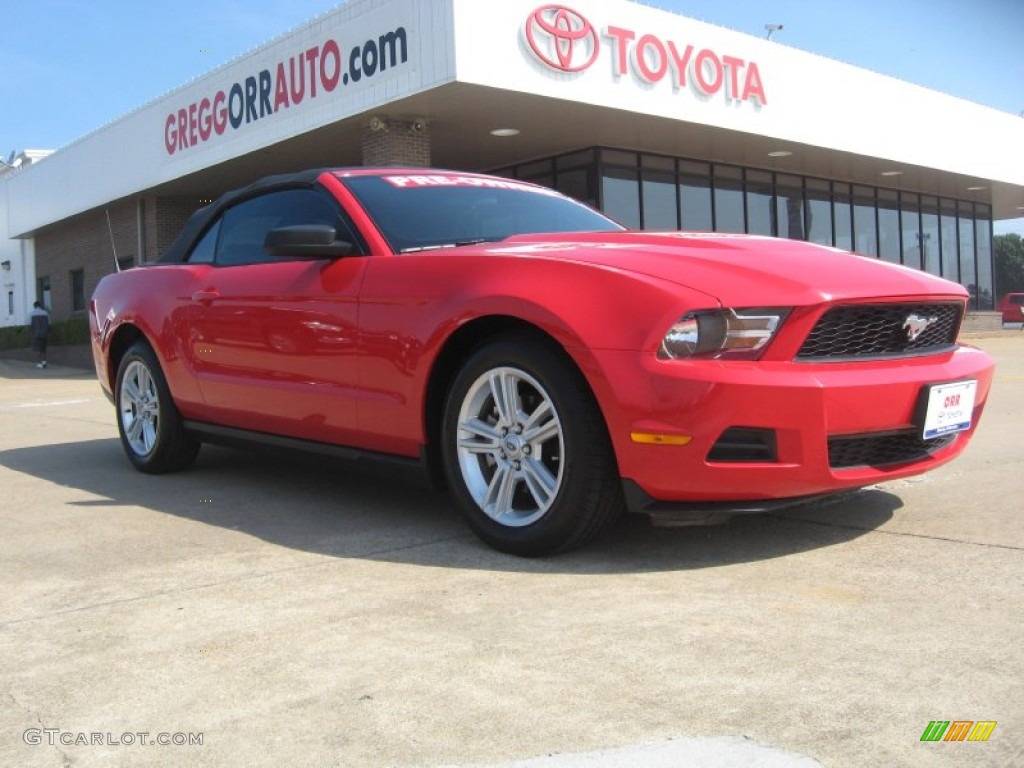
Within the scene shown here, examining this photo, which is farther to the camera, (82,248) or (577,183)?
(82,248)

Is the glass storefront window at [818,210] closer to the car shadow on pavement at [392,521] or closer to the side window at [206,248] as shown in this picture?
the side window at [206,248]

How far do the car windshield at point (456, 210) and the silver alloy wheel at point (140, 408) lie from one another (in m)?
1.97

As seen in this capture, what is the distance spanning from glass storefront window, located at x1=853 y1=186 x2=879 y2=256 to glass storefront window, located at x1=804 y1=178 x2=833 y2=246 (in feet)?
3.95

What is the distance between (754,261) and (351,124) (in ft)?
42.4

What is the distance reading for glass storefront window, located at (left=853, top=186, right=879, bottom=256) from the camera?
24.7m

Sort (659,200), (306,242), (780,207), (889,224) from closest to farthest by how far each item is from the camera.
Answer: (306,242) < (659,200) < (780,207) < (889,224)

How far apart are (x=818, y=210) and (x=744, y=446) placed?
21.9 m

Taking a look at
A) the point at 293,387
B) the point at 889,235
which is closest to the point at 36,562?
the point at 293,387

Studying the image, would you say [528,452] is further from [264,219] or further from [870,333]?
[264,219]

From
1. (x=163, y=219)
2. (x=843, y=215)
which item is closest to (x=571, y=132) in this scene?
(x=843, y=215)

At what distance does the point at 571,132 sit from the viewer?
16672 millimetres

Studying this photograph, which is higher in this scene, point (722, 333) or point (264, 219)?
point (264, 219)

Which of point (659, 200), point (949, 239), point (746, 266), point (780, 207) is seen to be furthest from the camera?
point (949, 239)

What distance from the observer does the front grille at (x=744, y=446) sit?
3068 mm
